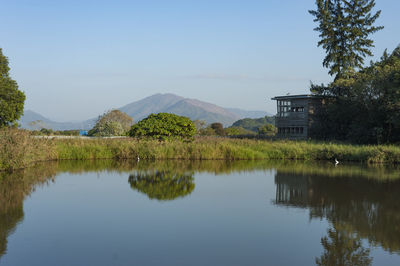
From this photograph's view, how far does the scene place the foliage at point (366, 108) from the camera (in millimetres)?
28797

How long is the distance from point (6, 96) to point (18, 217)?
114ft

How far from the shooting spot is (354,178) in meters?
16.4

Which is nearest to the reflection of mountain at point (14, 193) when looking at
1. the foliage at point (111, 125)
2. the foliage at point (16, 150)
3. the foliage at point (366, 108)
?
the foliage at point (16, 150)

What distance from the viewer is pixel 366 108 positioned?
3117cm

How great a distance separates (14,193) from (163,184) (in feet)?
15.8

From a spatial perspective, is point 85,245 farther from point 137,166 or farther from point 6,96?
point 6,96

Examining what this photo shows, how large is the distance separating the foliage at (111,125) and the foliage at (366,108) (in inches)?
741

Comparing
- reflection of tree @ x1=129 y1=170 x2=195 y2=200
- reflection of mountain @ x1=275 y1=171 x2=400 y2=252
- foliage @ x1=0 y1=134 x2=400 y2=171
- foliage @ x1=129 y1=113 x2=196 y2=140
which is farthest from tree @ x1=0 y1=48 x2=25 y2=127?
reflection of mountain @ x1=275 y1=171 x2=400 y2=252

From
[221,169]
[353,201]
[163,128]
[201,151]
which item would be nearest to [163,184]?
[221,169]

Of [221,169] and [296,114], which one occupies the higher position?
[296,114]

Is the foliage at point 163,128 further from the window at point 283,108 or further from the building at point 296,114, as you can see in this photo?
the window at point 283,108

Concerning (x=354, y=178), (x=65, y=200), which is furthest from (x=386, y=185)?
(x=65, y=200)

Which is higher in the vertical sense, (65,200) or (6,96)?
(6,96)

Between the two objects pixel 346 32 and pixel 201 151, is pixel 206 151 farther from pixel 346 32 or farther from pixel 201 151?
pixel 346 32
